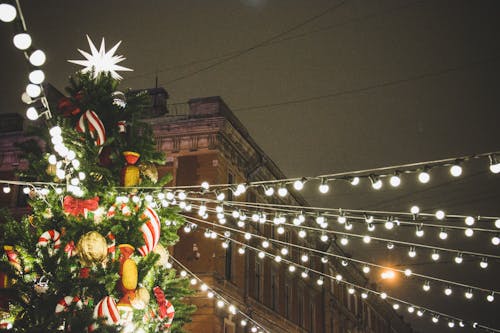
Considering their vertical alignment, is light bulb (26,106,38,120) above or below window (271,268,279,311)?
above

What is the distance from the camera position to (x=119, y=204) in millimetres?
7312

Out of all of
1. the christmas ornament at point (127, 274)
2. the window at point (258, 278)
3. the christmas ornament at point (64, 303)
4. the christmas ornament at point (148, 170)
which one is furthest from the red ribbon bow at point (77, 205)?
the window at point (258, 278)

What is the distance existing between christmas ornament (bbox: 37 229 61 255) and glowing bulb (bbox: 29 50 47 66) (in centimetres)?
303

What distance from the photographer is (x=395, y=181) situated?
7.45 meters

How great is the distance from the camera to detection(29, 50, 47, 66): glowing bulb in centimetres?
424

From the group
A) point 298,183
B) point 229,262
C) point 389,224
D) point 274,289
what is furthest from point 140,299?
point 274,289

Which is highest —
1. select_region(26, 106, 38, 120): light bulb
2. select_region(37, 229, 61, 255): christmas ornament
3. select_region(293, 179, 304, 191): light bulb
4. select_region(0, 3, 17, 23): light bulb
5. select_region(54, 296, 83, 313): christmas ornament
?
select_region(0, 3, 17, 23): light bulb

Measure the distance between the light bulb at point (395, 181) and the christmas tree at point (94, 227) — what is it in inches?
125

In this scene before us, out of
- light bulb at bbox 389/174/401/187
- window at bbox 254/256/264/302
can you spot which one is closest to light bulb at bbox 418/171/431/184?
light bulb at bbox 389/174/401/187

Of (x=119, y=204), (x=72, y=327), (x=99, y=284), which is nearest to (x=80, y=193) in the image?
(x=119, y=204)

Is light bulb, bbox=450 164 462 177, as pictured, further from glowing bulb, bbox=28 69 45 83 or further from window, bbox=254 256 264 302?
window, bbox=254 256 264 302

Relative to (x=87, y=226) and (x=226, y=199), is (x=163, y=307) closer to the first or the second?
(x=87, y=226)

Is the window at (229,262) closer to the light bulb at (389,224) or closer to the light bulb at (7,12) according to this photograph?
the light bulb at (389,224)

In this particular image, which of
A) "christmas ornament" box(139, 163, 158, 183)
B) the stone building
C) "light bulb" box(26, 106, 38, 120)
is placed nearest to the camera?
"light bulb" box(26, 106, 38, 120)
